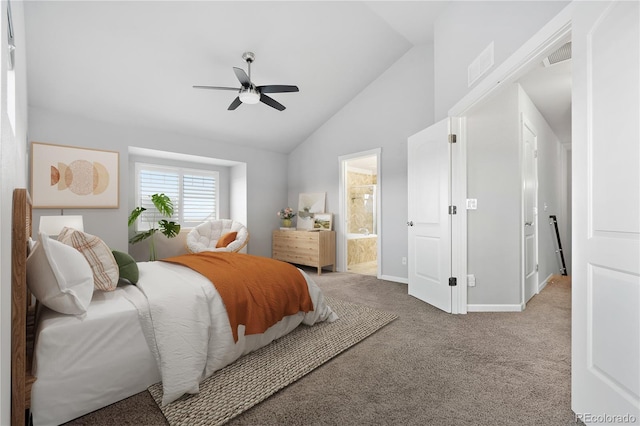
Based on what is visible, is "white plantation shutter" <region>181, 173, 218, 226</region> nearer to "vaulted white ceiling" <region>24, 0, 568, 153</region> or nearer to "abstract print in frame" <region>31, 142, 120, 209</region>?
"vaulted white ceiling" <region>24, 0, 568, 153</region>

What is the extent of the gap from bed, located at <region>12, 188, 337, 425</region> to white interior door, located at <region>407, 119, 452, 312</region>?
1970mm

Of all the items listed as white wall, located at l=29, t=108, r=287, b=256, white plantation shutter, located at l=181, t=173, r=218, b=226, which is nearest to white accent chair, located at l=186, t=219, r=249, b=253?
white wall, located at l=29, t=108, r=287, b=256

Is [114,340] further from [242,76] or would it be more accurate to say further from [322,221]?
[322,221]

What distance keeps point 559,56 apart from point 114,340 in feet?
12.9

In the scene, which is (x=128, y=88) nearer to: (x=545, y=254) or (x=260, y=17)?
(x=260, y=17)

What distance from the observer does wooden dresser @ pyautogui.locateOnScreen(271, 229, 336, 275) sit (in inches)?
198

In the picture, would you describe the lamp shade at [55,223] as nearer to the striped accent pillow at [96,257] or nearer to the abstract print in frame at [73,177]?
the abstract print in frame at [73,177]

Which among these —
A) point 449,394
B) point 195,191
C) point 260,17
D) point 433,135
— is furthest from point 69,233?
point 195,191

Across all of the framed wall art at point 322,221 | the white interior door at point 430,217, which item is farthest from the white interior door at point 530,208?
the framed wall art at point 322,221

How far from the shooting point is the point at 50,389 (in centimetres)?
136

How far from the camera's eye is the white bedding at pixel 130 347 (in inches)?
54.2

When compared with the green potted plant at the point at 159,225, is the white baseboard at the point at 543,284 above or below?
below

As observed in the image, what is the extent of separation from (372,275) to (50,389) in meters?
4.14

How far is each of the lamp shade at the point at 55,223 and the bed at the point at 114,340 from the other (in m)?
1.60
